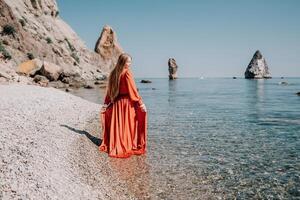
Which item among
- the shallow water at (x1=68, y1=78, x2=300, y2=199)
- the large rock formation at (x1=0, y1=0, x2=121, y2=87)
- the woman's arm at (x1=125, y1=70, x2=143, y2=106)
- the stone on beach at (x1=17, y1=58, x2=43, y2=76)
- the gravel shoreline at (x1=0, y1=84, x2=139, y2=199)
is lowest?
the shallow water at (x1=68, y1=78, x2=300, y2=199)

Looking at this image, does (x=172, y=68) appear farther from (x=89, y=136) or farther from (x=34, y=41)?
(x=89, y=136)

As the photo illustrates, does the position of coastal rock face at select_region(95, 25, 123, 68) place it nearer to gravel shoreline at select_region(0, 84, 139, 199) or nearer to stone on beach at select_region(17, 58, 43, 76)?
stone on beach at select_region(17, 58, 43, 76)

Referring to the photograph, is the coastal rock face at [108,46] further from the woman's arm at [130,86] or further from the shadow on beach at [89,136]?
the woman's arm at [130,86]

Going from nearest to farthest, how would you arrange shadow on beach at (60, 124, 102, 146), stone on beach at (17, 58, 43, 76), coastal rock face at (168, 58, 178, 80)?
shadow on beach at (60, 124, 102, 146)
stone on beach at (17, 58, 43, 76)
coastal rock face at (168, 58, 178, 80)

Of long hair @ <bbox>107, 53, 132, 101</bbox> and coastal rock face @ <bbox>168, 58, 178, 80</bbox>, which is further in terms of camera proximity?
coastal rock face @ <bbox>168, 58, 178, 80</bbox>

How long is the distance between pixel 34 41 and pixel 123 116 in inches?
2105

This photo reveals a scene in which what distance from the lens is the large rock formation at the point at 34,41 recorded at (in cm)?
4725

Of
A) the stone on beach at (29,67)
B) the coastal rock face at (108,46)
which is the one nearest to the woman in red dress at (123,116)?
the stone on beach at (29,67)

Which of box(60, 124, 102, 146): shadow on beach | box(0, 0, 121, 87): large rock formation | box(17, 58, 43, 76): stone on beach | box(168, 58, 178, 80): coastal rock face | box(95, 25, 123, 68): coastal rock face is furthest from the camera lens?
box(168, 58, 178, 80): coastal rock face

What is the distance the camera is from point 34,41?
59.8 metres

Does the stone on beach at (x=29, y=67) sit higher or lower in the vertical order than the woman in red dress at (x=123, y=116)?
higher

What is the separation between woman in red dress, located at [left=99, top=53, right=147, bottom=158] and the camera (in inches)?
425

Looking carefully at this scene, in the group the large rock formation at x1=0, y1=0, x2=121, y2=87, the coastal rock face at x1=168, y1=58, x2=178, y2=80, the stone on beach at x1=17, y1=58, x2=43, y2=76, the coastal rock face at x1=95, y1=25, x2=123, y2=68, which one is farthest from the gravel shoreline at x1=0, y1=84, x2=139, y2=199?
the coastal rock face at x1=168, y1=58, x2=178, y2=80

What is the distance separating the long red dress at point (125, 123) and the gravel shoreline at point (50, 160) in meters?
0.52
